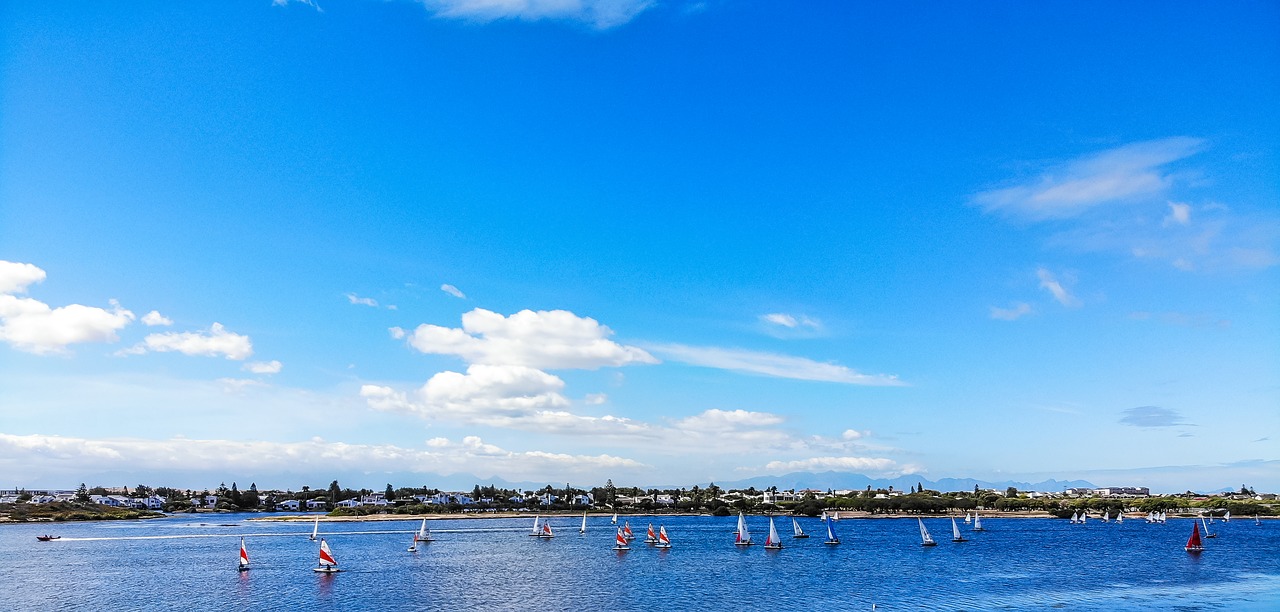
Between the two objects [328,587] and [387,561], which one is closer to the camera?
[328,587]

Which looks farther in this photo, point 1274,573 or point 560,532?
point 560,532

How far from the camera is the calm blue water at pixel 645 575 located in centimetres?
7294

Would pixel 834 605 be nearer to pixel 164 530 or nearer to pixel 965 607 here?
pixel 965 607

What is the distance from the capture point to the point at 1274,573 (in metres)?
93.1

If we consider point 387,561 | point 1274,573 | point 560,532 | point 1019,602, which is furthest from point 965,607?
point 560,532

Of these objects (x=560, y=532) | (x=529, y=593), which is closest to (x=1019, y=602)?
(x=529, y=593)

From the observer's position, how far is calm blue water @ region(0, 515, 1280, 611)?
7294cm

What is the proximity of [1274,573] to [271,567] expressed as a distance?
117m

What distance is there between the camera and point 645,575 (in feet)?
310

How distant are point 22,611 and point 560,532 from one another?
418 feet

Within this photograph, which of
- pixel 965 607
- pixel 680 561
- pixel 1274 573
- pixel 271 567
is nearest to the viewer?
pixel 965 607

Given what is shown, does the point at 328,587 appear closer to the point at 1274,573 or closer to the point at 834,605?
the point at 834,605

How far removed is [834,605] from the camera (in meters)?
70.3

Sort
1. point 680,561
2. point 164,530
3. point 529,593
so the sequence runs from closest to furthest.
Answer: point 529,593
point 680,561
point 164,530
